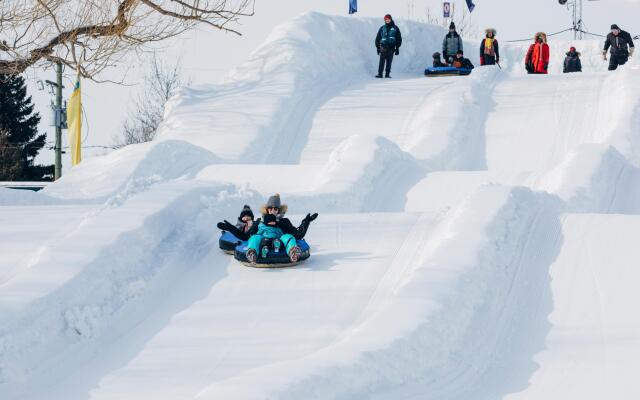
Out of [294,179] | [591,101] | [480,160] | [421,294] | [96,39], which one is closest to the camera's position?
[421,294]

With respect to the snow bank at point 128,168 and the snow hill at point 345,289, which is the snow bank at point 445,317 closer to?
the snow hill at point 345,289

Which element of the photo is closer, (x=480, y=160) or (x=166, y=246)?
(x=166, y=246)

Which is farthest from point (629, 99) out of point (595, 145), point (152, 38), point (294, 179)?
point (152, 38)

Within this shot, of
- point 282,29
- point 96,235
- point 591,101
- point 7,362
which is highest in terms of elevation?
point 282,29

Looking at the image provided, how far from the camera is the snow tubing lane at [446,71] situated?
23.5 metres

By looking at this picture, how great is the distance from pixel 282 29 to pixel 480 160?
8.59m

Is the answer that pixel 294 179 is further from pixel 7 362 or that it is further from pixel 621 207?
pixel 7 362

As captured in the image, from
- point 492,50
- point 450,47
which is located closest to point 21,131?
point 450,47

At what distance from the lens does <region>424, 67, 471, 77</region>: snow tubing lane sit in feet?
77.2

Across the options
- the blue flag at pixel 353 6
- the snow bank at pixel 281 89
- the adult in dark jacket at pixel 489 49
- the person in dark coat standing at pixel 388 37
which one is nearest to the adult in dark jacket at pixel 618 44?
the adult in dark jacket at pixel 489 49

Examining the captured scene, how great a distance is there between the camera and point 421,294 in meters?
6.98

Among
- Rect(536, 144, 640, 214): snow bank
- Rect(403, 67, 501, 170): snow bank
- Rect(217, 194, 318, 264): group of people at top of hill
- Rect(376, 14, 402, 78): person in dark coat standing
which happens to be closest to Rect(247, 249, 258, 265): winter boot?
Rect(217, 194, 318, 264): group of people at top of hill

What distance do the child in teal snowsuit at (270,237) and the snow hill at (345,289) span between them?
25 centimetres

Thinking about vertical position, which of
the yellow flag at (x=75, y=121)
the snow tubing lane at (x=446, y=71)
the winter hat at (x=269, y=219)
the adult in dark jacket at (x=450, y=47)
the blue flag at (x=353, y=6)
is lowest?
the winter hat at (x=269, y=219)
